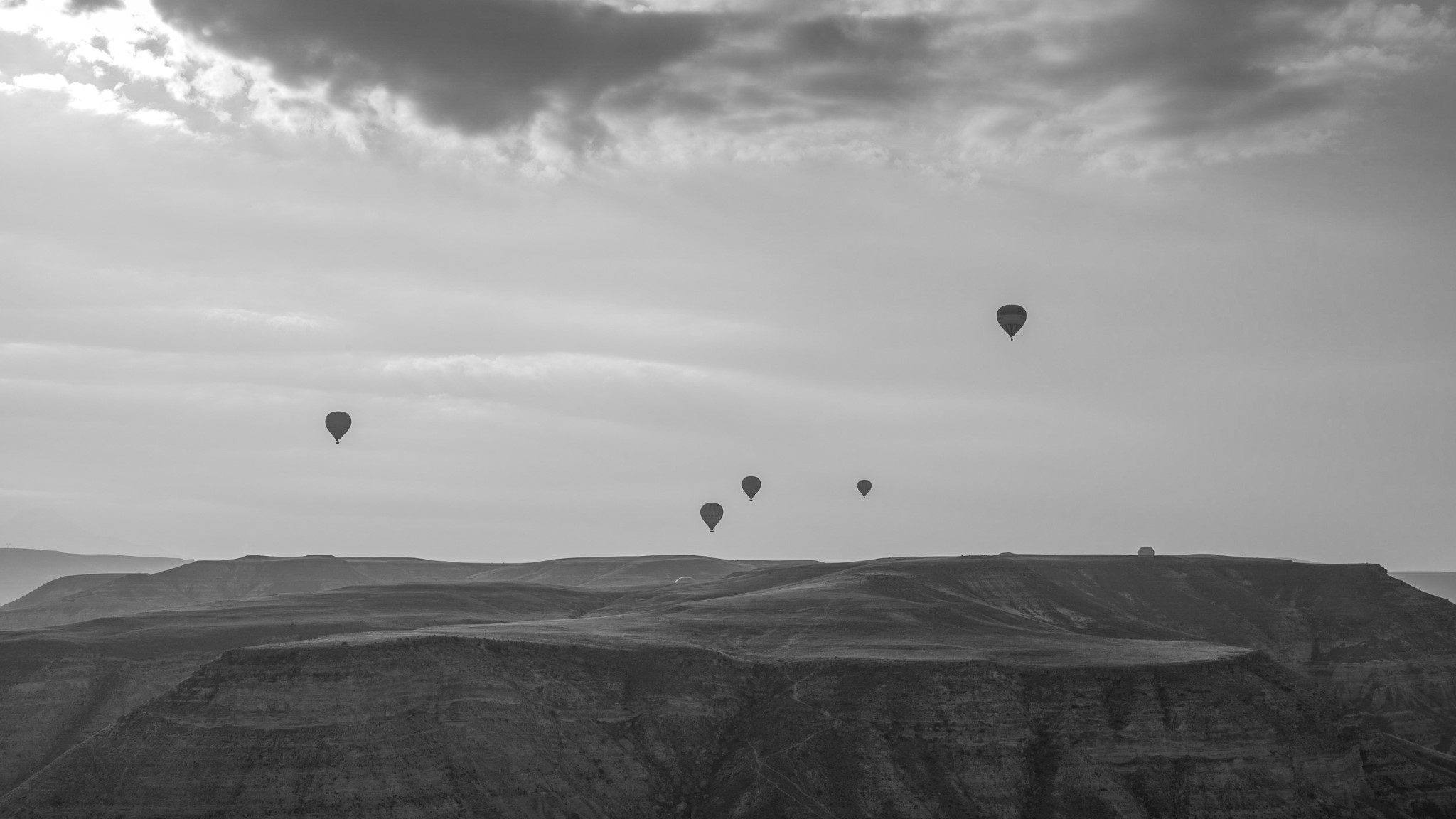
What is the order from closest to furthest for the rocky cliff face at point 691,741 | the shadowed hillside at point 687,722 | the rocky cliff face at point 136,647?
the rocky cliff face at point 691,741 → the shadowed hillside at point 687,722 → the rocky cliff face at point 136,647

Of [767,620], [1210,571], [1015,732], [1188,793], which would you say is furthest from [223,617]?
[1210,571]

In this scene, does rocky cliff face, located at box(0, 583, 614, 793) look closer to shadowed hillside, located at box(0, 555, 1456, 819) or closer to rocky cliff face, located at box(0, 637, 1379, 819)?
shadowed hillside, located at box(0, 555, 1456, 819)

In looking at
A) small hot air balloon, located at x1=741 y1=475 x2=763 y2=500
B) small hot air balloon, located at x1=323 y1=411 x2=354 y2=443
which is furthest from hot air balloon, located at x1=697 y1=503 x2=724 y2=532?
small hot air balloon, located at x1=323 y1=411 x2=354 y2=443

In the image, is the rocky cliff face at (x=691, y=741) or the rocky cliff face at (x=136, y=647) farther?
the rocky cliff face at (x=136, y=647)

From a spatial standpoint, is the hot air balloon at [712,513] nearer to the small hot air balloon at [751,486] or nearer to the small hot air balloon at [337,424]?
the small hot air balloon at [751,486]

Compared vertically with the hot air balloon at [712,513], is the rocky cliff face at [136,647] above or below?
below

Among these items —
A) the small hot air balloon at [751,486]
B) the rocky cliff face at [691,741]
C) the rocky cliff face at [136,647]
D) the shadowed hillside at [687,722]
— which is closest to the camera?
the rocky cliff face at [691,741]

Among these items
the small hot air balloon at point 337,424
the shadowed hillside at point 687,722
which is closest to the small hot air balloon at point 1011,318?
the shadowed hillside at point 687,722
